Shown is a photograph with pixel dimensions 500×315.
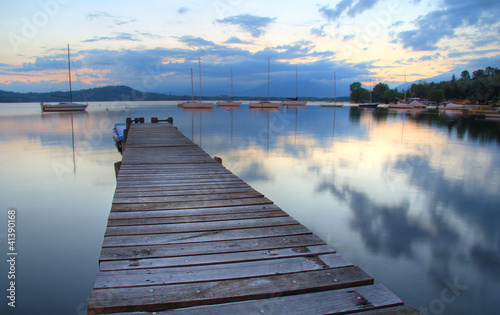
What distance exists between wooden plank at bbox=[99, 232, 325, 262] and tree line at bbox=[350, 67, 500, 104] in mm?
97950

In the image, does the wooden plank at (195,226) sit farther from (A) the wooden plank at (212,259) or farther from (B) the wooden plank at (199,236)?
(A) the wooden plank at (212,259)

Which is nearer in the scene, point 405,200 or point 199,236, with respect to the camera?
point 199,236

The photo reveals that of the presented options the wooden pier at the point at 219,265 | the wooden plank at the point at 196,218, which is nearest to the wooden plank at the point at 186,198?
the wooden pier at the point at 219,265

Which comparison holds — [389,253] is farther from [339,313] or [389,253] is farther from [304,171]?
[304,171]

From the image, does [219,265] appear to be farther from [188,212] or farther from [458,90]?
[458,90]

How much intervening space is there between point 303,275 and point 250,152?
13.1 m

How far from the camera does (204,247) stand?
300cm

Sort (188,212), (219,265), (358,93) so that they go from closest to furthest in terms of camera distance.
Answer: (219,265) < (188,212) < (358,93)

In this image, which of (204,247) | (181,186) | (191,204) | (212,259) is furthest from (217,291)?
(181,186)

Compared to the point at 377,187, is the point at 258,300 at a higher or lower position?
higher

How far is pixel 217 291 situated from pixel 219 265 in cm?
40

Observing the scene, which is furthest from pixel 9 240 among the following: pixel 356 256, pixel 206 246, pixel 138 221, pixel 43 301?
pixel 356 256

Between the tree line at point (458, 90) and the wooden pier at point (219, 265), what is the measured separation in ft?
321

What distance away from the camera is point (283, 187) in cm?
920
